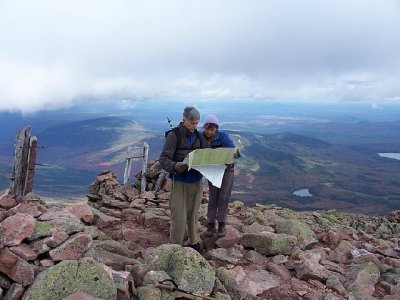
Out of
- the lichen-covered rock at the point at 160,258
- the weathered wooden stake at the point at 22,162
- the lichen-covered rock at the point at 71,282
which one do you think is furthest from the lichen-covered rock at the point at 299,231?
the weathered wooden stake at the point at 22,162

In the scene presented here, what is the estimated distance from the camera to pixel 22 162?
1247cm

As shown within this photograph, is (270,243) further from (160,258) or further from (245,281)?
(160,258)

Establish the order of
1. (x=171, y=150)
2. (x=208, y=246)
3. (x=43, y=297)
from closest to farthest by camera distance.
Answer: (x=43, y=297)
(x=171, y=150)
(x=208, y=246)

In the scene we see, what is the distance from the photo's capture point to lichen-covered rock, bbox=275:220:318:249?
37.2ft

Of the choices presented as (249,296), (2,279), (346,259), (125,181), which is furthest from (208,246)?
(125,181)

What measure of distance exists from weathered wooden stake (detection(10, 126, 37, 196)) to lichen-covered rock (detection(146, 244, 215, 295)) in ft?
21.4

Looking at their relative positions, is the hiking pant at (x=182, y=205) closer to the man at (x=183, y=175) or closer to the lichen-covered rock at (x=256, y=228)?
the man at (x=183, y=175)

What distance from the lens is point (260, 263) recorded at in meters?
9.64

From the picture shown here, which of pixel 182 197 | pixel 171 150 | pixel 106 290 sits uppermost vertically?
pixel 171 150

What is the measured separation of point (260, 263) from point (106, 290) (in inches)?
174

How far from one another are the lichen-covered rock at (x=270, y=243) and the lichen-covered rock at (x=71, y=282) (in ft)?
15.4

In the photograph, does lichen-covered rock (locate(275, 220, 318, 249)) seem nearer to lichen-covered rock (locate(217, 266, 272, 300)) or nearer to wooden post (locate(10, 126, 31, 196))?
lichen-covered rock (locate(217, 266, 272, 300))

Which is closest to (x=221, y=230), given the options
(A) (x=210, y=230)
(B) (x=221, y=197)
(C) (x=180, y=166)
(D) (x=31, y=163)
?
(A) (x=210, y=230)

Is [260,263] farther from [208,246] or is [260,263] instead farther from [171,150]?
[171,150]
